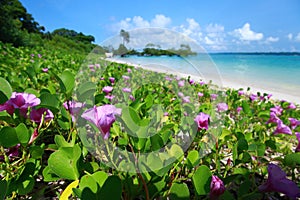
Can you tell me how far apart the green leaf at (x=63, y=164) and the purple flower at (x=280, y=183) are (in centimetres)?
42

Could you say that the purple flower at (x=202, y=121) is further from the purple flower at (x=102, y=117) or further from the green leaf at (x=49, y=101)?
the green leaf at (x=49, y=101)

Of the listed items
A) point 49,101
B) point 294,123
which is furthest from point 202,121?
point 294,123

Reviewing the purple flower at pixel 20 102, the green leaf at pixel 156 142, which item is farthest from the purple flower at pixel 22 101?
the green leaf at pixel 156 142

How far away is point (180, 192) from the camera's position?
1.42 feet

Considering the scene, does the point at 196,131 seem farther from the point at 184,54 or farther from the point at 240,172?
the point at 184,54

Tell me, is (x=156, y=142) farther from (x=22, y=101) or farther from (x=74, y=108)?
(x=22, y=101)

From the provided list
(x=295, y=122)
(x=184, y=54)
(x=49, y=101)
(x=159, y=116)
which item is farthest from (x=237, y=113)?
(x=49, y=101)

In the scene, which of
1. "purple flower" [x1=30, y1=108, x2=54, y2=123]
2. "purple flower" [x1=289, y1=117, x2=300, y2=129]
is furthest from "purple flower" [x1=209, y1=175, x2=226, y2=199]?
"purple flower" [x1=289, y1=117, x2=300, y2=129]

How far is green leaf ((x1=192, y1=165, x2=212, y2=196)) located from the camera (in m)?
0.44

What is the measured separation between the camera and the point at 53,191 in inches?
23.8

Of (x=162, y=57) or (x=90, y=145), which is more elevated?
(x=162, y=57)

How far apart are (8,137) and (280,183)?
0.63m

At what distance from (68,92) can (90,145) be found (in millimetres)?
164

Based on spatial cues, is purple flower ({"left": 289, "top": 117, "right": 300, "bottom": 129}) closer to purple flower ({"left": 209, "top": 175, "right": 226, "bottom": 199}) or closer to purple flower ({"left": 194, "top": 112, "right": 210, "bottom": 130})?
purple flower ({"left": 194, "top": 112, "right": 210, "bottom": 130})
